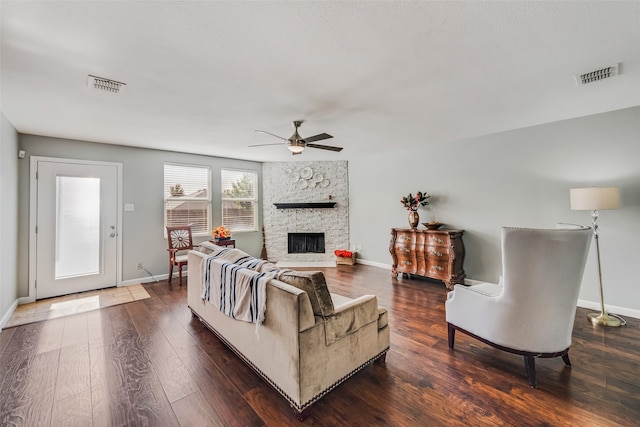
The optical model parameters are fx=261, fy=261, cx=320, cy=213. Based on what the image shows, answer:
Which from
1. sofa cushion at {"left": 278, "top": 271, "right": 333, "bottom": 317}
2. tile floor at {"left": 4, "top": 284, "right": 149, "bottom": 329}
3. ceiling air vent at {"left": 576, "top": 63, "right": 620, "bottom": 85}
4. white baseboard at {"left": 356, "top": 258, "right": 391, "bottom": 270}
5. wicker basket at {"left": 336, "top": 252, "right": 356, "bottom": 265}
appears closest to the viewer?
sofa cushion at {"left": 278, "top": 271, "right": 333, "bottom": 317}

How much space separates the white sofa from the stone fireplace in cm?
408

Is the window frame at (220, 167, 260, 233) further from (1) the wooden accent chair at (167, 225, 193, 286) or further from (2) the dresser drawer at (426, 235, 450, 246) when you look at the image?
(2) the dresser drawer at (426, 235, 450, 246)

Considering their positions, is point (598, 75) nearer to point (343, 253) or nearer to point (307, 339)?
point (307, 339)

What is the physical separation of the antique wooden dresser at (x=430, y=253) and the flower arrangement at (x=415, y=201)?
0.49 m

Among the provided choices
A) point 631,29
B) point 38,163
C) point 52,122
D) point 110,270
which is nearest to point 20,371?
point 110,270

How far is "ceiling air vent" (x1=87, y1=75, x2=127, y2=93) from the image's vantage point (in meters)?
2.29

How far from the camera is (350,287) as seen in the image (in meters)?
4.43

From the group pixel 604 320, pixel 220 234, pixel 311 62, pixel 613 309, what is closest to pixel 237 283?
pixel 311 62

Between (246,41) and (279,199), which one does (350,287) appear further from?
(246,41)

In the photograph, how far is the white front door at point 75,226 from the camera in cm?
393

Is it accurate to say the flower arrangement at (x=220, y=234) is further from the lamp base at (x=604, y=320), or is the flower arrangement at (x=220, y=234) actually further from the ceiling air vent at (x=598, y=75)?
the lamp base at (x=604, y=320)

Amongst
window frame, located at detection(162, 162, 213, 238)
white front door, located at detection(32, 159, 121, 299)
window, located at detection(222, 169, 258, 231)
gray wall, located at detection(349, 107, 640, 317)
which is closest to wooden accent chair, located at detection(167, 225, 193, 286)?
window frame, located at detection(162, 162, 213, 238)

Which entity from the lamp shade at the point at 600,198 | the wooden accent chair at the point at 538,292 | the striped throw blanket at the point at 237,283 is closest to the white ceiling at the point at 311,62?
the lamp shade at the point at 600,198

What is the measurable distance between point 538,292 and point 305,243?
4.92 m
